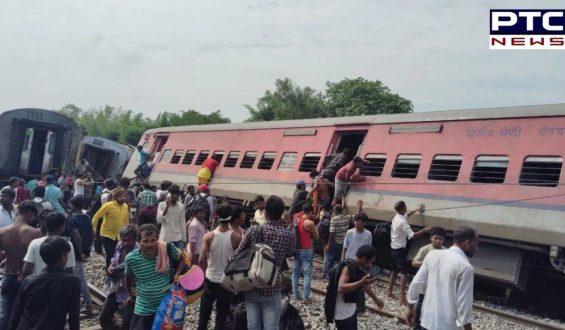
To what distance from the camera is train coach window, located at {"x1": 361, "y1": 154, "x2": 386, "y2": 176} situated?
10883 millimetres

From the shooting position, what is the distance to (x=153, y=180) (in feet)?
62.9

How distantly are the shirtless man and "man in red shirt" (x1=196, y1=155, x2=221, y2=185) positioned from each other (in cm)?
1033

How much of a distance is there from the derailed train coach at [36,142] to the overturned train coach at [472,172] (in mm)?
8968

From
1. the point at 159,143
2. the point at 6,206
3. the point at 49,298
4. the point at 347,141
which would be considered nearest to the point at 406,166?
the point at 347,141

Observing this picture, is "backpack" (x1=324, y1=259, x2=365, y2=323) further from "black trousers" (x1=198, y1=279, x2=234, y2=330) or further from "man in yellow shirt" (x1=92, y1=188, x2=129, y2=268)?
"man in yellow shirt" (x1=92, y1=188, x2=129, y2=268)

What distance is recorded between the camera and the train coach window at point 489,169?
8938 mm

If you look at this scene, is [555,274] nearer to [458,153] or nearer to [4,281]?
[458,153]

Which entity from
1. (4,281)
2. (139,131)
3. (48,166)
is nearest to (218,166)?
(48,166)

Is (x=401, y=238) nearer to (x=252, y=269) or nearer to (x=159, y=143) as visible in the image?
(x=252, y=269)

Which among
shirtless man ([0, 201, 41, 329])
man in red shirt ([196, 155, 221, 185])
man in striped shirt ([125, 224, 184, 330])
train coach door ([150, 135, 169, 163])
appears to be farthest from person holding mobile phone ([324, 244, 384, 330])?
train coach door ([150, 135, 169, 163])

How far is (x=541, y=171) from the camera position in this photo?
8.49 metres

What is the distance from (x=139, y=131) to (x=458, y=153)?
4047cm

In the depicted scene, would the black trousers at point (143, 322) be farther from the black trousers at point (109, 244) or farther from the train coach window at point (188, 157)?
the train coach window at point (188, 157)

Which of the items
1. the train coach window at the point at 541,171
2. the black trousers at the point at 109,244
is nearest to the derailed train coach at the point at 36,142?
the black trousers at the point at 109,244
